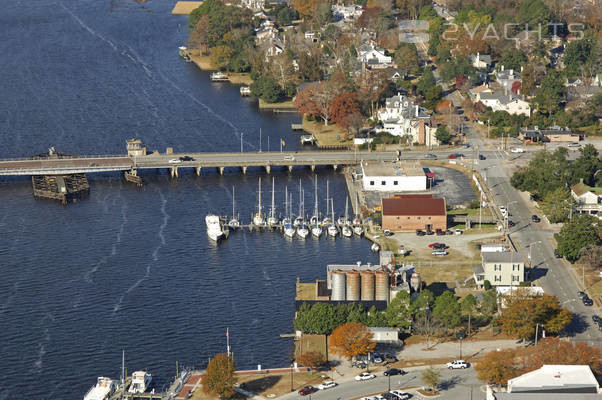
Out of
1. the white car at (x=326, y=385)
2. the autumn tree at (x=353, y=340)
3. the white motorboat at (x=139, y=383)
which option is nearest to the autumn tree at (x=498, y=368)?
the autumn tree at (x=353, y=340)

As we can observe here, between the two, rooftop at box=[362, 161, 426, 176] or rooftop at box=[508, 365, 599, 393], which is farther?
rooftop at box=[362, 161, 426, 176]

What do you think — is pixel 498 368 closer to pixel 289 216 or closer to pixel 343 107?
pixel 289 216

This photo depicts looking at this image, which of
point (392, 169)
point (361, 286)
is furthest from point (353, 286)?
point (392, 169)

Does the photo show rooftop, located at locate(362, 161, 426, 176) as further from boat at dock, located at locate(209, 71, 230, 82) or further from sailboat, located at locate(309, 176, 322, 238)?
boat at dock, located at locate(209, 71, 230, 82)

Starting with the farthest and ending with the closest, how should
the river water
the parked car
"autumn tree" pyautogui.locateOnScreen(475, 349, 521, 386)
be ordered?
1. the river water
2. the parked car
3. "autumn tree" pyautogui.locateOnScreen(475, 349, 521, 386)

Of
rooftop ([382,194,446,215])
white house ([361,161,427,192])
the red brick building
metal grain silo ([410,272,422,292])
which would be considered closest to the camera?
metal grain silo ([410,272,422,292])

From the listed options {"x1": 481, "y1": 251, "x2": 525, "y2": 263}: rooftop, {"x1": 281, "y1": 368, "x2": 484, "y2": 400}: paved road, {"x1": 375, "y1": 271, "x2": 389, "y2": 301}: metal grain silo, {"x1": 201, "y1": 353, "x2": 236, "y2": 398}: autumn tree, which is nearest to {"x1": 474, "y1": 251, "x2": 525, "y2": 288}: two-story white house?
{"x1": 481, "y1": 251, "x2": 525, "y2": 263}: rooftop

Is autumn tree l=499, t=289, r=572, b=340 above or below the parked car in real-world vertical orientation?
above

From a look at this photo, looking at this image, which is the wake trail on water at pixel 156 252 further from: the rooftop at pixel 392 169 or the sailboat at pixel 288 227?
the rooftop at pixel 392 169
